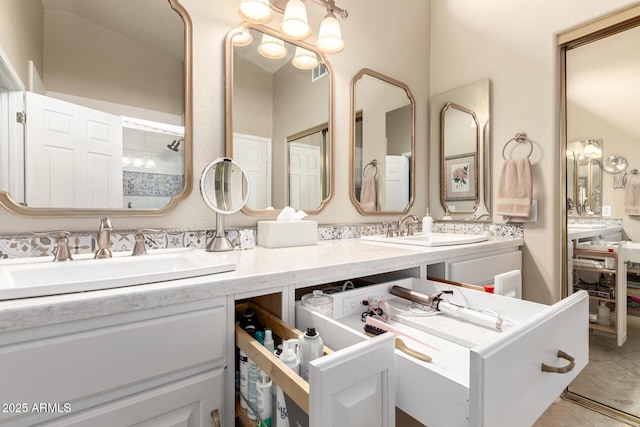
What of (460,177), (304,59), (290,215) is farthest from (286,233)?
(460,177)

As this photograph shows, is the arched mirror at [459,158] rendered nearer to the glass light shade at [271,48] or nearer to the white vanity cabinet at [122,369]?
the glass light shade at [271,48]

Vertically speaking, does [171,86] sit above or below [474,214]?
above

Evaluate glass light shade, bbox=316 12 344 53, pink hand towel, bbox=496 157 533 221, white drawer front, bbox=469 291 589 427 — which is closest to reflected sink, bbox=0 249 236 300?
white drawer front, bbox=469 291 589 427

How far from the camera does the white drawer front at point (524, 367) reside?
1.71 ft

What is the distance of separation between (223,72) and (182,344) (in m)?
1.19

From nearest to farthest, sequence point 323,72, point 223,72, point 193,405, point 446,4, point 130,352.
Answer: point 130,352, point 193,405, point 223,72, point 323,72, point 446,4

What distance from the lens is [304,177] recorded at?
168cm

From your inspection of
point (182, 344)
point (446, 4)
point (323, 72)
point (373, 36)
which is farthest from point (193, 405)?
point (446, 4)

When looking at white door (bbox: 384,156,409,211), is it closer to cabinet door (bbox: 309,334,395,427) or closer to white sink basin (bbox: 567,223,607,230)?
white sink basin (bbox: 567,223,607,230)

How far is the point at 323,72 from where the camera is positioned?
5.79 feet

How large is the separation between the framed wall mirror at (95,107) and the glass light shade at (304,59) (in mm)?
570

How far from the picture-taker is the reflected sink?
24.8 inches

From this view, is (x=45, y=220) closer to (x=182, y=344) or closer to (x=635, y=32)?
(x=182, y=344)

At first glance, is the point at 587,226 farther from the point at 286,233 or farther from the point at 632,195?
the point at 286,233
